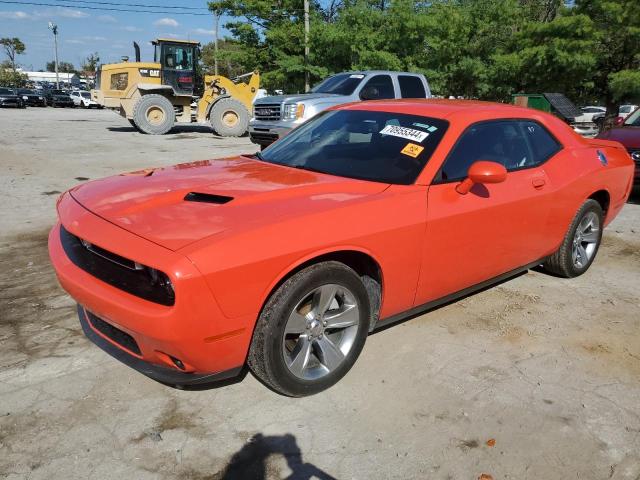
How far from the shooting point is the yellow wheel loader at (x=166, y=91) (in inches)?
700

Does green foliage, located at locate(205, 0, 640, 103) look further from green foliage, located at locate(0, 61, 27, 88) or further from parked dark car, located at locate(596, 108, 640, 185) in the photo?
green foliage, located at locate(0, 61, 27, 88)

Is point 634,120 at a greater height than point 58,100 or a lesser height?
greater

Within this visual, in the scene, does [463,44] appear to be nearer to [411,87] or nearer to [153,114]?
[411,87]

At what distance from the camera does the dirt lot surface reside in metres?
2.34

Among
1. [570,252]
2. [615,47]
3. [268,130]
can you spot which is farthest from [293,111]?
[615,47]

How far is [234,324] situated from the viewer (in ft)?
7.76

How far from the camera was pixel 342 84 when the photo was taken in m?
12.2

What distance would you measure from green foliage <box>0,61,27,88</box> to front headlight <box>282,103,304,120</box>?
260 ft

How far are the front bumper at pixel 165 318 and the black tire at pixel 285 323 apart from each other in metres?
0.08

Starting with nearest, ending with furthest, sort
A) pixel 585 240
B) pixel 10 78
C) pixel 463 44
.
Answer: pixel 585 240 < pixel 463 44 < pixel 10 78

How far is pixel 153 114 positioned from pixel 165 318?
17195mm

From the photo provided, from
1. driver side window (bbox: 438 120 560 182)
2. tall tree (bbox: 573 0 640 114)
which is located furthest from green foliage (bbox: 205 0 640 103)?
driver side window (bbox: 438 120 560 182)

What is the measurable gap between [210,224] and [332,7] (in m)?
30.6

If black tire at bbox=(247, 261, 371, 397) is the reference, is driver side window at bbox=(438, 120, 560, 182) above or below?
above
